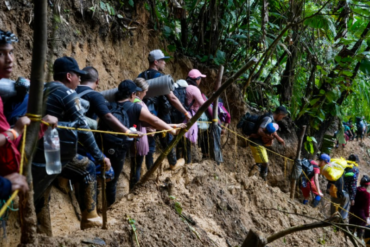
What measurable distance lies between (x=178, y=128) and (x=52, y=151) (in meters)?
2.52

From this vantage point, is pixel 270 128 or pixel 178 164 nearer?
pixel 178 164

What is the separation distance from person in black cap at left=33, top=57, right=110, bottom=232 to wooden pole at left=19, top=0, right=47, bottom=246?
1.47 feet

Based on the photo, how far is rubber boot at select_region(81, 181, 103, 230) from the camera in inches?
181

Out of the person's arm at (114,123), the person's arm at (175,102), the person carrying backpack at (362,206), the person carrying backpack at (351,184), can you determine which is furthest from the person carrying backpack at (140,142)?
the person carrying backpack at (362,206)

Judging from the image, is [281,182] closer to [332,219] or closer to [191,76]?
[191,76]

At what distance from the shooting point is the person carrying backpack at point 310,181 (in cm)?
1029

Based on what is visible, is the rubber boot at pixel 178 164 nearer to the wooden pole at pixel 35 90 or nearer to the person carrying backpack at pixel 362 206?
the wooden pole at pixel 35 90

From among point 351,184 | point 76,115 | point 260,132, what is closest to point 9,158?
point 76,115

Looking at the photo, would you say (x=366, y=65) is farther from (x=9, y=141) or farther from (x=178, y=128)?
(x=9, y=141)

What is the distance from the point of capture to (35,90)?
2.84m

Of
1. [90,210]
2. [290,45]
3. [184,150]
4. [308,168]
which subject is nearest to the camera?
[90,210]

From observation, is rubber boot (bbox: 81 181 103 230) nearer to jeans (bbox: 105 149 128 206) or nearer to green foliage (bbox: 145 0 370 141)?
jeans (bbox: 105 149 128 206)

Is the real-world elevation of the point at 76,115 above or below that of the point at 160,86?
above

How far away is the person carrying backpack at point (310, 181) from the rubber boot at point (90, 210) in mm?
6801
